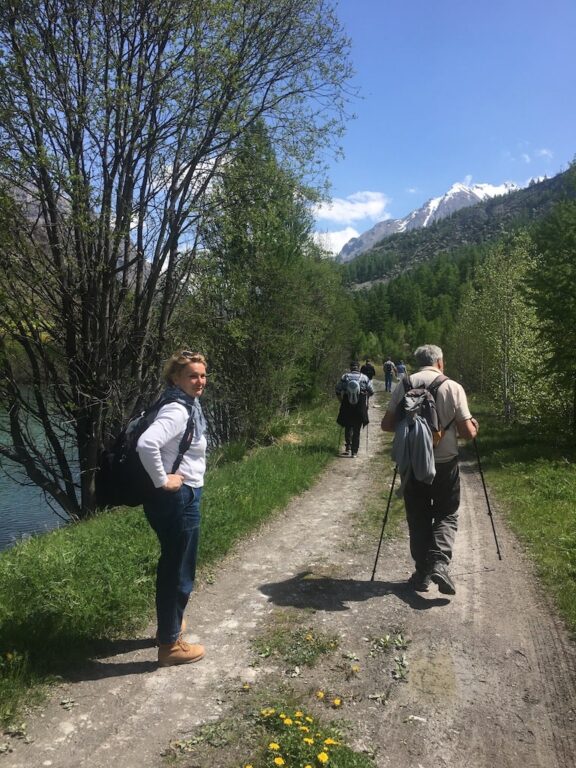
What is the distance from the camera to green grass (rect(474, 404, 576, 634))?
5766 mm

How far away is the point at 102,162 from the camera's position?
8.98 metres

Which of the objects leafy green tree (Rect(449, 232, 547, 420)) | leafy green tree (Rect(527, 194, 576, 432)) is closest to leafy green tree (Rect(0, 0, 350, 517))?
leafy green tree (Rect(527, 194, 576, 432))

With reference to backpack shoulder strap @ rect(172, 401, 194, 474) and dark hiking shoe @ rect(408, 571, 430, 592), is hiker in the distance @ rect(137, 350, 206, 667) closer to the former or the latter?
Result: backpack shoulder strap @ rect(172, 401, 194, 474)

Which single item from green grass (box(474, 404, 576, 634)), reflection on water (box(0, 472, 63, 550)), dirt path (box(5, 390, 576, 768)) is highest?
dirt path (box(5, 390, 576, 768))

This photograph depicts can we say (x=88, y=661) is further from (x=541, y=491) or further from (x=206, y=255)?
(x=206, y=255)

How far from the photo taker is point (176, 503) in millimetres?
3934

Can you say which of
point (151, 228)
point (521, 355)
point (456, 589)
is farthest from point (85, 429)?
point (521, 355)

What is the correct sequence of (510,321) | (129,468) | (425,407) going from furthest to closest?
(510,321) < (425,407) < (129,468)

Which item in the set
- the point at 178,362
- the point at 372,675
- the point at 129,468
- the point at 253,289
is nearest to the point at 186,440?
the point at 129,468

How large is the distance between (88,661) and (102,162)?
7688 mm

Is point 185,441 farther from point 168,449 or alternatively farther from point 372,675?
point 372,675

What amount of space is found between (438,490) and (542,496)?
16.5 feet

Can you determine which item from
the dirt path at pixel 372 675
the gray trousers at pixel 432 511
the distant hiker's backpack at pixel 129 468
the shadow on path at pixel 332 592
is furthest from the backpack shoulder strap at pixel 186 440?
the gray trousers at pixel 432 511

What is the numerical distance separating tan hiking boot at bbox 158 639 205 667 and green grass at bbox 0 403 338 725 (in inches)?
19.5
